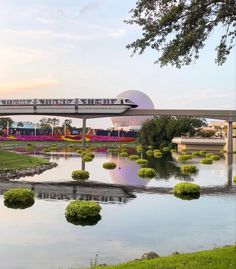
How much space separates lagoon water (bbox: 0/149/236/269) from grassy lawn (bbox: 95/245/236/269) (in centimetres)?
339

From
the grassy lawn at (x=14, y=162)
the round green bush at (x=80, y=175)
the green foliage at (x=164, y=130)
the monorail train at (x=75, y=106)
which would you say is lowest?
the round green bush at (x=80, y=175)

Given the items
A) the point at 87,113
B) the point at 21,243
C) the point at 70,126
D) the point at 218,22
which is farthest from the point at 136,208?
the point at 70,126

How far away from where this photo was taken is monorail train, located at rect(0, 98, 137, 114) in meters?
Result: 104

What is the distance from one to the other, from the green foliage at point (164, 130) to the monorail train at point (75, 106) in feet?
40.9

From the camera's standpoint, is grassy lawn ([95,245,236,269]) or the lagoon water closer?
grassy lawn ([95,245,236,269])

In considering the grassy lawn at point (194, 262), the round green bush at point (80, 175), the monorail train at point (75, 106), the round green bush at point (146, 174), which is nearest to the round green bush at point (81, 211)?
the grassy lawn at point (194, 262)

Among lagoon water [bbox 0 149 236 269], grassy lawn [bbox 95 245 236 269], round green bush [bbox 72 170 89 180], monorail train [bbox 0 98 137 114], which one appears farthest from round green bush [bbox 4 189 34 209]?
monorail train [bbox 0 98 137 114]

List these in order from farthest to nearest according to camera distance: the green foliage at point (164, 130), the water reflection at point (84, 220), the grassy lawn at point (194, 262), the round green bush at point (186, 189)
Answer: the green foliage at point (164, 130) → the round green bush at point (186, 189) → the water reflection at point (84, 220) → the grassy lawn at point (194, 262)

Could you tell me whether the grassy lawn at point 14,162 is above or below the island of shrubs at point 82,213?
above

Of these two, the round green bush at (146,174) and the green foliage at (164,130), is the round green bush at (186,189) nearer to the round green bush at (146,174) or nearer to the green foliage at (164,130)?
the round green bush at (146,174)

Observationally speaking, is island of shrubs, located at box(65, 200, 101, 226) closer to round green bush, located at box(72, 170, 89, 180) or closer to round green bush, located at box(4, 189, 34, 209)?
round green bush, located at box(4, 189, 34, 209)

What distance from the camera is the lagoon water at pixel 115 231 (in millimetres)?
15055

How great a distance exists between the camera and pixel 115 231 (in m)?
18.8

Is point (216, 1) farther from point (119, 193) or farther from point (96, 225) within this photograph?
point (119, 193)
